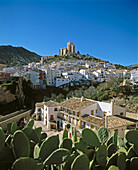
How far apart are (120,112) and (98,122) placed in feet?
12.8

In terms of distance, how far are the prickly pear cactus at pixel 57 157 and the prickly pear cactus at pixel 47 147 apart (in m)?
0.21

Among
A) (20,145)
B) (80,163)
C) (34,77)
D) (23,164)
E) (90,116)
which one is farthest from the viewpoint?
(34,77)

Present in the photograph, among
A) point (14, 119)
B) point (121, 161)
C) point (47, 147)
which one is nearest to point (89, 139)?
point (121, 161)

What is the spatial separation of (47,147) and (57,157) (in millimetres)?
314

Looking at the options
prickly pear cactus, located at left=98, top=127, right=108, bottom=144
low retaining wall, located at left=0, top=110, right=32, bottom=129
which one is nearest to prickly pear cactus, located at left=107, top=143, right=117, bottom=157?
prickly pear cactus, located at left=98, top=127, right=108, bottom=144

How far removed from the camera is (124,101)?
2748 centimetres

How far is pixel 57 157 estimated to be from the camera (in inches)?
90.0

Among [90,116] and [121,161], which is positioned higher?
[121,161]

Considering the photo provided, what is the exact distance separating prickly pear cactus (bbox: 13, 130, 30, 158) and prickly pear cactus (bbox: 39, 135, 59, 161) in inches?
11.0

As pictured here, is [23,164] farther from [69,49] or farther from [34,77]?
[69,49]

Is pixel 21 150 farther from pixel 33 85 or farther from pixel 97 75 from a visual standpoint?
pixel 97 75

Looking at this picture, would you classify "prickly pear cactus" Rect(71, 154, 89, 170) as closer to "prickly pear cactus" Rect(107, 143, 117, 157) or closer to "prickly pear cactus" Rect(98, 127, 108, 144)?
"prickly pear cactus" Rect(107, 143, 117, 157)

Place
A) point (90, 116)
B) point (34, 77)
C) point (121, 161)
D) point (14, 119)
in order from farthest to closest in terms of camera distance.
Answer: point (34, 77)
point (14, 119)
point (90, 116)
point (121, 161)

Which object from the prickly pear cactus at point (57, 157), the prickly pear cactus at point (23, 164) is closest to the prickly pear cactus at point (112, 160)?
the prickly pear cactus at point (57, 157)
